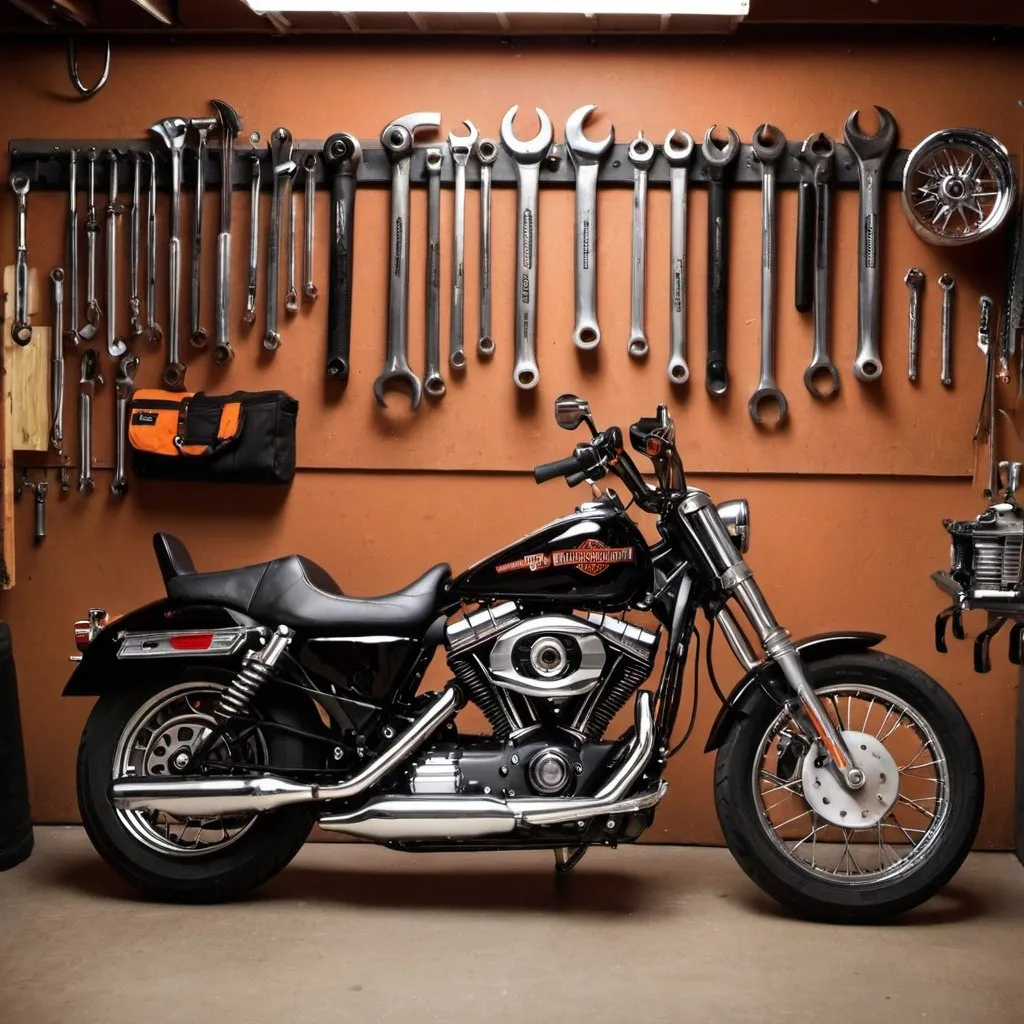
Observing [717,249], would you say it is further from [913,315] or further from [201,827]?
[201,827]

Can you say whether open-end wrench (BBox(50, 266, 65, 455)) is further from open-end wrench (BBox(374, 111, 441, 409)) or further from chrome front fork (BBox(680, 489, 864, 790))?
chrome front fork (BBox(680, 489, 864, 790))

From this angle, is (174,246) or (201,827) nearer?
(201,827)

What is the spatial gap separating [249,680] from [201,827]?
40 cm

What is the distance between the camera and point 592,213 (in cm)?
351

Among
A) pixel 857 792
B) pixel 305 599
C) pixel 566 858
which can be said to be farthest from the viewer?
pixel 566 858

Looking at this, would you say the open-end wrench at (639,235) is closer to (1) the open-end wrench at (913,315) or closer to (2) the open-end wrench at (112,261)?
(1) the open-end wrench at (913,315)

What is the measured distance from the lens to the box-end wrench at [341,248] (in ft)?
11.6

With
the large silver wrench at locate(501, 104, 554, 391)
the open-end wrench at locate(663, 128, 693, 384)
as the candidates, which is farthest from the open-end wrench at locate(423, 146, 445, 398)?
the open-end wrench at locate(663, 128, 693, 384)

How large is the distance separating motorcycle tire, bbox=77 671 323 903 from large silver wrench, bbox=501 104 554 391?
115cm

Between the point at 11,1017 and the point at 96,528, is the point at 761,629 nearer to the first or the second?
the point at 11,1017

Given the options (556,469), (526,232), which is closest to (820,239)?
(526,232)

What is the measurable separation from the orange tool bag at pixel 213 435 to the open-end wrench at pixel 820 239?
1.46 metres

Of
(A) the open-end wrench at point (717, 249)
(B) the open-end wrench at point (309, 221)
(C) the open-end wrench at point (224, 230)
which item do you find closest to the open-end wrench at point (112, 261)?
(C) the open-end wrench at point (224, 230)

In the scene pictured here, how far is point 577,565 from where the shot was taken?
9.50 ft
